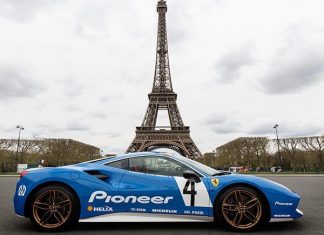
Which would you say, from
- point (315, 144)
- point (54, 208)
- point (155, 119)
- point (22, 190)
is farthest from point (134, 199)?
A: point (155, 119)

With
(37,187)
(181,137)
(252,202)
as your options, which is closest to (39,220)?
(37,187)

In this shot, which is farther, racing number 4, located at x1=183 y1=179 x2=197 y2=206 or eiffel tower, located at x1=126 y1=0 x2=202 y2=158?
eiffel tower, located at x1=126 y1=0 x2=202 y2=158

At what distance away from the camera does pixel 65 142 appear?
58.7 m

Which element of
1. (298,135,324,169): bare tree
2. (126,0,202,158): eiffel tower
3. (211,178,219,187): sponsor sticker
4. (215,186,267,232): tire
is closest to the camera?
(215,186,267,232): tire

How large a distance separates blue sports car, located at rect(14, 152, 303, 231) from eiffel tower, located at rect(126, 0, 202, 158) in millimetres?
51672

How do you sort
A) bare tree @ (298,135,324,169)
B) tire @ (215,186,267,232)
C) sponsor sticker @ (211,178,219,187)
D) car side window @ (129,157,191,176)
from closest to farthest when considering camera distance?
tire @ (215,186,267,232) < sponsor sticker @ (211,178,219,187) < car side window @ (129,157,191,176) < bare tree @ (298,135,324,169)

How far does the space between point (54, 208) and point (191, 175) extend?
2083mm

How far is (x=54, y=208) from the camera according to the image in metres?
4.59

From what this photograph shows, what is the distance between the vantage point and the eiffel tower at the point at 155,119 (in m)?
59.7

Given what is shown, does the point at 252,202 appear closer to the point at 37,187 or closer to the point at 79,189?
the point at 79,189

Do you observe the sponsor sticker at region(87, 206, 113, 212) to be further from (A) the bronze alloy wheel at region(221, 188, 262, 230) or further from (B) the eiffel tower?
(B) the eiffel tower

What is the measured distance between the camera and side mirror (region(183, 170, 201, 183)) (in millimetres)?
4555

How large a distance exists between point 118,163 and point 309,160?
55.7 m

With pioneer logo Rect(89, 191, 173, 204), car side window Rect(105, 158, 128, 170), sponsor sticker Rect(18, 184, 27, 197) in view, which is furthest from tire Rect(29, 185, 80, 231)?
car side window Rect(105, 158, 128, 170)
